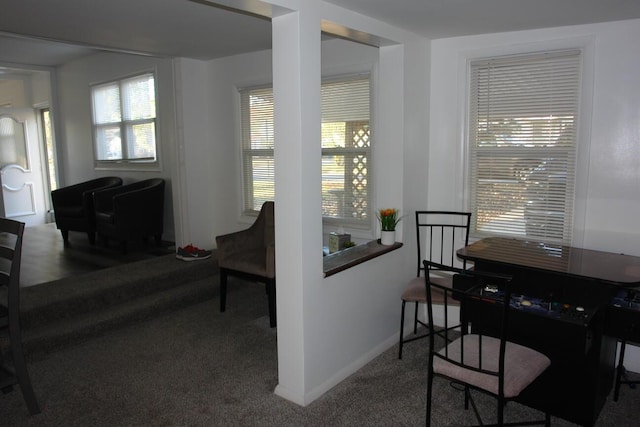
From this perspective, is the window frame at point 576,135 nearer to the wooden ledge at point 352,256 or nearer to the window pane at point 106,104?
the wooden ledge at point 352,256

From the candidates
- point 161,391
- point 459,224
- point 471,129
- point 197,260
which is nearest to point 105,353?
point 161,391

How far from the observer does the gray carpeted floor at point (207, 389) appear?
2.48 m

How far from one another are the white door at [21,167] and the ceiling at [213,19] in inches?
171

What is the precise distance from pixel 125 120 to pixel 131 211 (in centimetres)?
160

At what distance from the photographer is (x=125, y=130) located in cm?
620

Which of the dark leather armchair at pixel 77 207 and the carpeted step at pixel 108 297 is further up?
the dark leather armchair at pixel 77 207

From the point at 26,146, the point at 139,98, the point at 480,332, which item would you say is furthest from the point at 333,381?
the point at 26,146

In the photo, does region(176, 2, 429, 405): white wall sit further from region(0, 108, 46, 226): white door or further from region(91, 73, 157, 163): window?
region(0, 108, 46, 226): white door

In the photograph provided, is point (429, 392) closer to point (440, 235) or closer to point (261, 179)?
point (440, 235)

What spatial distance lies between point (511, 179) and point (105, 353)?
10.0 feet

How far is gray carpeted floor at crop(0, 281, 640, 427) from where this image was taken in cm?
248

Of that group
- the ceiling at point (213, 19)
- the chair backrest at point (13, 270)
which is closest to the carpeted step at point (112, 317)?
the chair backrest at point (13, 270)

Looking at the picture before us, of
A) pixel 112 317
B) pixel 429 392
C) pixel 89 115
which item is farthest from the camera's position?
pixel 89 115

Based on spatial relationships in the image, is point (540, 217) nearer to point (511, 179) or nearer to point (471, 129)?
point (511, 179)
